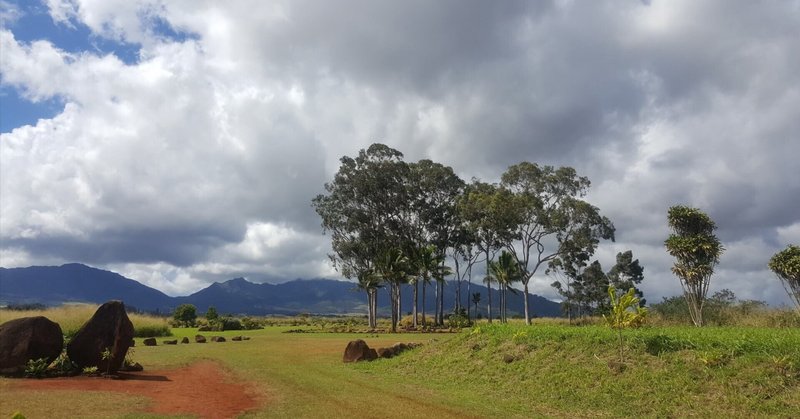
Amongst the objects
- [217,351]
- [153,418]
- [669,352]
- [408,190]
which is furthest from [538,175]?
[153,418]

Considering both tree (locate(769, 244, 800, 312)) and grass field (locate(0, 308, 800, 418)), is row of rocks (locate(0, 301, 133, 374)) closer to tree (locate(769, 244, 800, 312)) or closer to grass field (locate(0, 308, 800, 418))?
grass field (locate(0, 308, 800, 418))

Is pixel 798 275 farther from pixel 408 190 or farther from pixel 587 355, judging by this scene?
pixel 408 190

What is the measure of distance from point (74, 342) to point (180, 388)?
529cm

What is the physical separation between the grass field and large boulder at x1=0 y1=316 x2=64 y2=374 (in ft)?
4.03

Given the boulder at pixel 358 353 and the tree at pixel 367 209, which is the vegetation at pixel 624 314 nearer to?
the boulder at pixel 358 353

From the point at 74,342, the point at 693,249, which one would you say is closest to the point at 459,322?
the point at 693,249

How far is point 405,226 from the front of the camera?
6744 centimetres

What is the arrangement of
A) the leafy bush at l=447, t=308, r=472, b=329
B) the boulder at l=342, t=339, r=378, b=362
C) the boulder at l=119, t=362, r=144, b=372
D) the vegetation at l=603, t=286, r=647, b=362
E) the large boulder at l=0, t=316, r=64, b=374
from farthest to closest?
the leafy bush at l=447, t=308, r=472, b=329
the boulder at l=342, t=339, r=378, b=362
the boulder at l=119, t=362, r=144, b=372
the large boulder at l=0, t=316, r=64, b=374
the vegetation at l=603, t=286, r=647, b=362

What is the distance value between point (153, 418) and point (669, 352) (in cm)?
1413

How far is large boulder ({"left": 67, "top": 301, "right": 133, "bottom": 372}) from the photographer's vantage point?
62.6 ft

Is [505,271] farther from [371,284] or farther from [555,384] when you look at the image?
[555,384]

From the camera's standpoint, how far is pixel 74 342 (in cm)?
1931

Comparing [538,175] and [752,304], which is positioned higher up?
[538,175]

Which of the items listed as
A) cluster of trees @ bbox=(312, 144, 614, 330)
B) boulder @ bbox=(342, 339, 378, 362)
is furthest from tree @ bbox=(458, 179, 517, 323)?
boulder @ bbox=(342, 339, 378, 362)
